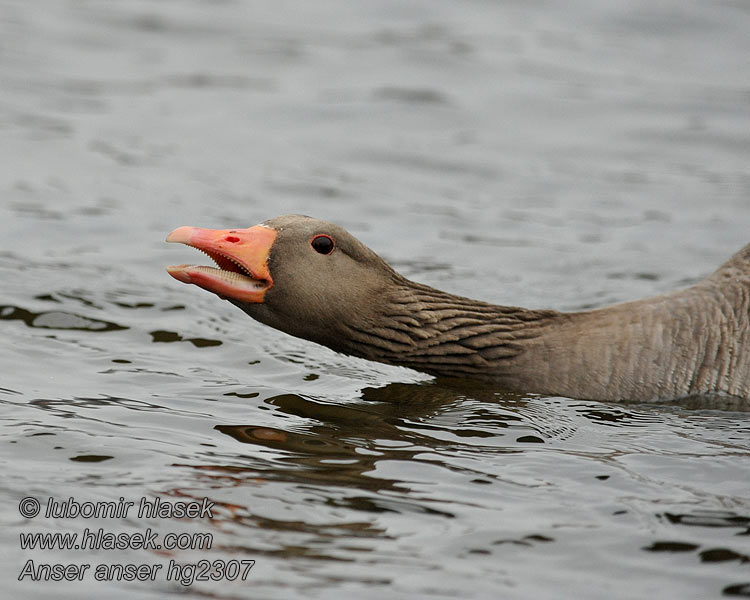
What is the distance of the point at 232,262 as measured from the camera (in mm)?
7504

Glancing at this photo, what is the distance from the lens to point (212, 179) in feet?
45.5

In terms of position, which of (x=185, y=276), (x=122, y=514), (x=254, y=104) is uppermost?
(x=254, y=104)

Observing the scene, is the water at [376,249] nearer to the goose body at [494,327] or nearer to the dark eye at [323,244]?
the goose body at [494,327]

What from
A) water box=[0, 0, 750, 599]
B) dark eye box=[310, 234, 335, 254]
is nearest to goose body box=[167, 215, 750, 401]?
dark eye box=[310, 234, 335, 254]

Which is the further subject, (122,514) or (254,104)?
(254,104)

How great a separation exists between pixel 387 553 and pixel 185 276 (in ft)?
7.98

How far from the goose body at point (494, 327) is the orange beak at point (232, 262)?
0.01 meters

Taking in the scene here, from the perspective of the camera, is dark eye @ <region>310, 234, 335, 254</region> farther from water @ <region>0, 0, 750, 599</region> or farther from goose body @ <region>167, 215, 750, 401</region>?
water @ <region>0, 0, 750, 599</region>

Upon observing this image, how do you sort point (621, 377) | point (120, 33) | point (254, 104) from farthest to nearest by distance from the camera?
point (120, 33), point (254, 104), point (621, 377)

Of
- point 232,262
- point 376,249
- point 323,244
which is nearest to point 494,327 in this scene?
point 323,244

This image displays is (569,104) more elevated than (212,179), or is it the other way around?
(569,104)

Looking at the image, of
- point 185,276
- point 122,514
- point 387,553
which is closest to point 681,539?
point 387,553

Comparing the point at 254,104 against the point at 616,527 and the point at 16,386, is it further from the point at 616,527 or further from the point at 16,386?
the point at 616,527

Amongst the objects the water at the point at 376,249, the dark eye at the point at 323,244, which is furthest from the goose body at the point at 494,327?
the water at the point at 376,249
